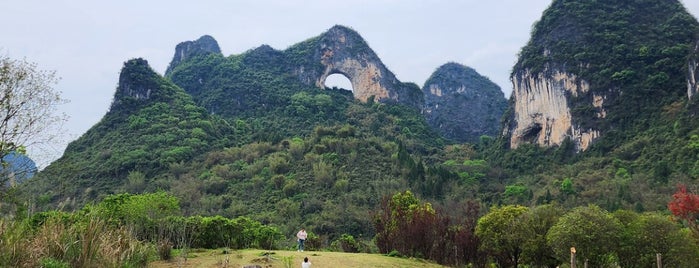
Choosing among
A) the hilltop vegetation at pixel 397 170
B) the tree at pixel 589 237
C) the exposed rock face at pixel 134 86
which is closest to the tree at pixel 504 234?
the hilltop vegetation at pixel 397 170

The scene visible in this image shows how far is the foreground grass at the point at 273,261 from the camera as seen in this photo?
15609 mm

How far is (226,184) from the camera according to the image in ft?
158

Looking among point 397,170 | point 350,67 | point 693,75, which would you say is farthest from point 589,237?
point 350,67

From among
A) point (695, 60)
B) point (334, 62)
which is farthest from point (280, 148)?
point (695, 60)

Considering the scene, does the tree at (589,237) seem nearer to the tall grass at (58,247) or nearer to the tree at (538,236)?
the tree at (538,236)

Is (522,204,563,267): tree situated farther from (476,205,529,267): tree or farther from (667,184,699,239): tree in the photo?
(667,184,699,239): tree

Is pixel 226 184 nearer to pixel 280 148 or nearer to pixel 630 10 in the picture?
pixel 280 148

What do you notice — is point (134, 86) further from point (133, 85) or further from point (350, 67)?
point (350, 67)

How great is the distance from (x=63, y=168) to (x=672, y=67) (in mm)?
57577

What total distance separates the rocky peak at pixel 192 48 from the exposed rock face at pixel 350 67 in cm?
2580

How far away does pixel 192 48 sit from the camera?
106 meters

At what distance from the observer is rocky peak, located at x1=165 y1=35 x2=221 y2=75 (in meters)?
105

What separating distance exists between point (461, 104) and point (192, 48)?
56329 mm

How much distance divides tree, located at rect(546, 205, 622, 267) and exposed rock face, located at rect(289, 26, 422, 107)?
68.1m
